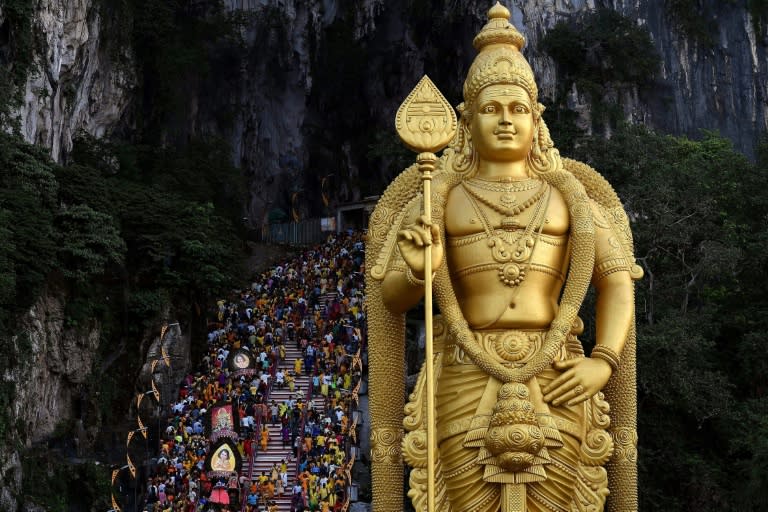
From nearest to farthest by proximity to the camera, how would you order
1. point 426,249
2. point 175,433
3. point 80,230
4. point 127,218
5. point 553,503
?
1. point 426,249
2. point 553,503
3. point 175,433
4. point 80,230
5. point 127,218

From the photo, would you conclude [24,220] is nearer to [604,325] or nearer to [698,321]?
[698,321]

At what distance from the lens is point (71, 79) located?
29766 mm

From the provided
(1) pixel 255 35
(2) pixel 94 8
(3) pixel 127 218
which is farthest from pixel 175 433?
(1) pixel 255 35

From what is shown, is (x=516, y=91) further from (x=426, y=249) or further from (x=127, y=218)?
(x=127, y=218)

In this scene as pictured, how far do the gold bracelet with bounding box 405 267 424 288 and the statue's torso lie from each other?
1.70 feet

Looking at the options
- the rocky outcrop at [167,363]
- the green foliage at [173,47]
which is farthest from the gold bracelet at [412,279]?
the green foliage at [173,47]

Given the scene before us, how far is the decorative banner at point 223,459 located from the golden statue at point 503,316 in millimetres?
9279

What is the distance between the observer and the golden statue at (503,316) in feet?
27.9

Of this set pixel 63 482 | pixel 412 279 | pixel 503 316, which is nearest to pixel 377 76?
pixel 63 482

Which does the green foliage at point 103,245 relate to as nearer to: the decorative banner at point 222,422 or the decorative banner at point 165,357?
the decorative banner at point 165,357

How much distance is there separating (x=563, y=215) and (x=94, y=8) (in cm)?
2379

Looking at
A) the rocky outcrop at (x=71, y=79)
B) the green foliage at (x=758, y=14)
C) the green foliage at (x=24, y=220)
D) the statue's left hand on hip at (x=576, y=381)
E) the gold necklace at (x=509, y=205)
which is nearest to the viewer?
the statue's left hand on hip at (x=576, y=381)

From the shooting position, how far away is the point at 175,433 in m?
23.1

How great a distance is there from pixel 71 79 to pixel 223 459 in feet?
45.5
